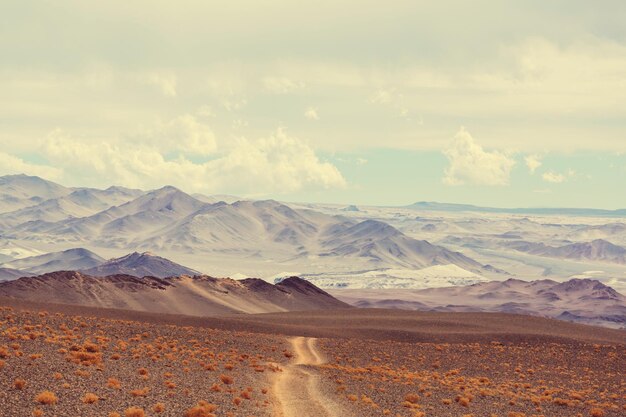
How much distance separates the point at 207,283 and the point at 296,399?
12157cm

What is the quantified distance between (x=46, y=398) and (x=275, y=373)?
1728cm

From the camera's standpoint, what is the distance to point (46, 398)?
82.7 ft

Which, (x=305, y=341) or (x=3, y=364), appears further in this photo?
(x=305, y=341)

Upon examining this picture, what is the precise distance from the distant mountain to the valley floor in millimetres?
58635

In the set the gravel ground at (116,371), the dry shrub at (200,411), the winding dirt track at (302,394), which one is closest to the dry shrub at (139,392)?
the gravel ground at (116,371)

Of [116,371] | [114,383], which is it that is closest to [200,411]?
[114,383]

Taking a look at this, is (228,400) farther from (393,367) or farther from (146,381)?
(393,367)

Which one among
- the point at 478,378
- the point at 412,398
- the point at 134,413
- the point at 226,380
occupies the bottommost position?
the point at 478,378

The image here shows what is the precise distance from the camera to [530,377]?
48.0 m

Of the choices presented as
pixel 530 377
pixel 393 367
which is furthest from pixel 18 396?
pixel 530 377

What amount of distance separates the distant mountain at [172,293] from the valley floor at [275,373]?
58635 millimetres

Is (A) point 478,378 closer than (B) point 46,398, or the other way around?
(B) point 46,398

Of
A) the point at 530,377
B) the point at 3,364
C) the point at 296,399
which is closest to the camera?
the point at 3,364

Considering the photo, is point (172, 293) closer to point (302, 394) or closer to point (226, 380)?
point (226, 380)
